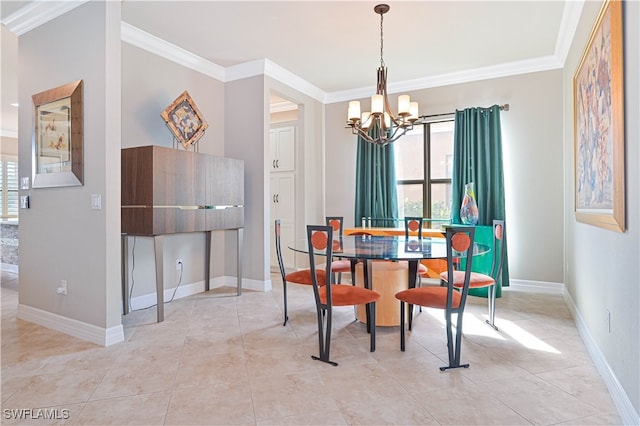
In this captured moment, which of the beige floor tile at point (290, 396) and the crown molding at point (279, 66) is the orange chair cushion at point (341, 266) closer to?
the beige floor tile at point (290, 396)

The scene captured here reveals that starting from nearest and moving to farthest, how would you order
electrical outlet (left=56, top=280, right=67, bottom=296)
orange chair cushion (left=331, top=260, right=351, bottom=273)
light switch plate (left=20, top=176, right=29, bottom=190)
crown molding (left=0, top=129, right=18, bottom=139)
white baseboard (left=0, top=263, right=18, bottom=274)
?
electrical outlet (left=56, top=280, right=67, bottom=296) < light switch plate (left=20, top=176, right=29, bottom=190) < orange chair cushion (left=331, top=260, right=351, bottom=273) < white baseboard (left=0, top=263, right=18, bottom=274) < crown molding (left=0, top=129, right=18, bottom=139)

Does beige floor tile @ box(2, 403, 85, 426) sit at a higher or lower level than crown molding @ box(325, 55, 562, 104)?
lower

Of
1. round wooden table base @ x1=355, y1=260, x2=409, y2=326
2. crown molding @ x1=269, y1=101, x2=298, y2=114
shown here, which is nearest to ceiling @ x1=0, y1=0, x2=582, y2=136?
crown molding @ x1=269, y1=101, x2=298, y2=114

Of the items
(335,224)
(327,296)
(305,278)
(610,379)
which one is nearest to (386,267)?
(305,278)

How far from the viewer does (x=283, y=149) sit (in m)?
5.72

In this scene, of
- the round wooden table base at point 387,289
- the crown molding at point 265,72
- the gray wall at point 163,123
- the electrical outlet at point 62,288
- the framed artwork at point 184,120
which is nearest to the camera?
the electrical outlet at point 62,288

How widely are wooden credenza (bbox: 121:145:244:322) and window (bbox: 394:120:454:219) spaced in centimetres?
249

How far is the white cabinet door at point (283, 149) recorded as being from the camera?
221 inches

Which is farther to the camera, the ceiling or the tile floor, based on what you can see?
the ceiling

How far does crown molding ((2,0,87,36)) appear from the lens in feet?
9.64

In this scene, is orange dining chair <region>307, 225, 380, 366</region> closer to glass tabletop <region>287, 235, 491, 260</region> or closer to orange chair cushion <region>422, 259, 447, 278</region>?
glass tabletop <region>287, 235, 491, 260</region>

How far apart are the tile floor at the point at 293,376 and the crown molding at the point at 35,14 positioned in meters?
2.56

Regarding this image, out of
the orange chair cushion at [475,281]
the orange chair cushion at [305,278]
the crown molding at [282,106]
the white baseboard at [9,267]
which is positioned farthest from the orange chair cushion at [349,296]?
the white baseboard at [9,267]

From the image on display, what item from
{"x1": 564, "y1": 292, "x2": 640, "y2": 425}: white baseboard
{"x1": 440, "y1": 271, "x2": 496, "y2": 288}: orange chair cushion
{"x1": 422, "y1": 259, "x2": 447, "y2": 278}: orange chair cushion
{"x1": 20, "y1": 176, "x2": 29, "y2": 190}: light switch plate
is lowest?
{"x1": 564, "y1": 292, "x2": 640, "y2": 425}: white baseboard
